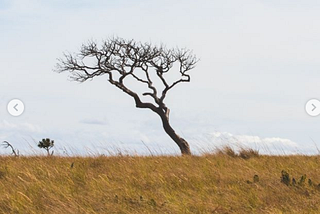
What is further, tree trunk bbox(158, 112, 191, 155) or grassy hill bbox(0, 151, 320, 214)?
tree trunk bbox(158, 112, 191, 155)

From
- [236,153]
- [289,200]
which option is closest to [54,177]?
[289,200]

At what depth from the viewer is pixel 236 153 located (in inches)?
675

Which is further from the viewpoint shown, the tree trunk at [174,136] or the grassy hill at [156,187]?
the tree trunk at [174,136]

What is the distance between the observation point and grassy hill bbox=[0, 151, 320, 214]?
874 centimetres

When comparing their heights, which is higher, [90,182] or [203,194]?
[90,182]

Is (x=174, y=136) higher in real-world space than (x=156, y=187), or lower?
lower

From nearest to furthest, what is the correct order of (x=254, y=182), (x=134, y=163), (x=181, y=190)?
(x=181, y=190), (x=254, y=182), (x=134, y=163)

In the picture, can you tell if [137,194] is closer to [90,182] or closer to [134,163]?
[90,182]

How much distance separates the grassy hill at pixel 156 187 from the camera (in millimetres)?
8742

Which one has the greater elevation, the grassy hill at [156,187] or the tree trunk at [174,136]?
the grassy hill at [156,187]

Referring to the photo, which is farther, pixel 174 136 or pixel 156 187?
pixel 174 136

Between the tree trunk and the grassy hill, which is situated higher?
the grassy hill

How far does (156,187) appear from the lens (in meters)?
10.4

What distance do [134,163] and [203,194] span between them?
4.24m
